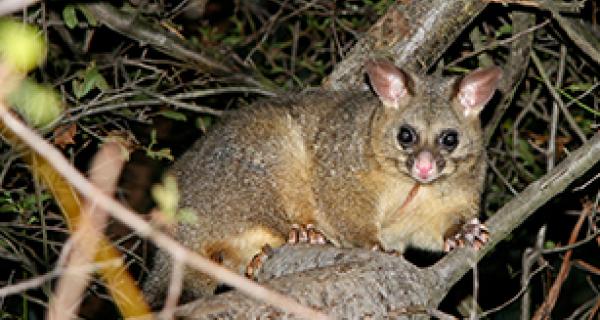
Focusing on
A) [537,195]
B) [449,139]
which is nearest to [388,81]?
Result: [449,139]

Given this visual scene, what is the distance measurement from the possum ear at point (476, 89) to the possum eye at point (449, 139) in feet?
0.57

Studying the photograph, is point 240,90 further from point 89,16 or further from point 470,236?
point 470,236

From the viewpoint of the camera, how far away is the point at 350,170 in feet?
14.6

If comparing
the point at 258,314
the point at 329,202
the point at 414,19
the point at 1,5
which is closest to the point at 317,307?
the point at 258,314

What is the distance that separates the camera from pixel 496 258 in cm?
644

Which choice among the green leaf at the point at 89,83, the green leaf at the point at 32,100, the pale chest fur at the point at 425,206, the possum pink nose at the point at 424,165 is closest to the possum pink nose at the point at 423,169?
the possum pink nose at the point at 424,165

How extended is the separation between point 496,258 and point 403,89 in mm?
2331

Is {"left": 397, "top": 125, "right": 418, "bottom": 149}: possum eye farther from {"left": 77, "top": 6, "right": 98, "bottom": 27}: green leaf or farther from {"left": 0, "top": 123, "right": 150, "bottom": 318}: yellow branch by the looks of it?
{"left": 77, "top": 6, "right": 98, "bottom": 27}: green leaf

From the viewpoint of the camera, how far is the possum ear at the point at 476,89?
14.4ft

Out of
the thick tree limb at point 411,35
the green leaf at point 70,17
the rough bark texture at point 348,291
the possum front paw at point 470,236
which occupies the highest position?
the thick tree limb at point 411,35

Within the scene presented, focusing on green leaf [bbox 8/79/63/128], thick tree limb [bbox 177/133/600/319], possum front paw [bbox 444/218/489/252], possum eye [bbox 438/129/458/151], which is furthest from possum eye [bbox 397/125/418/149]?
green leaf [bbox 8/79/63/128]

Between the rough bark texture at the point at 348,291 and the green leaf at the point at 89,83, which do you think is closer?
the rough bark texture at the point at 348,291

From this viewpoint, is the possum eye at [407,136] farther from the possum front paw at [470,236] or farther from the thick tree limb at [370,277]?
the thick tree limb at [370,277]

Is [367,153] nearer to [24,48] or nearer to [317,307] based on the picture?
[317,307]
